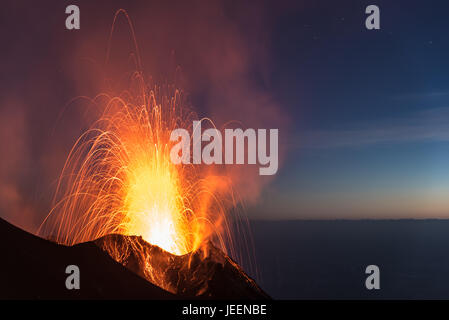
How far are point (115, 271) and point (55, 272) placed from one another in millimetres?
3546

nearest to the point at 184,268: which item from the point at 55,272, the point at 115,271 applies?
the point at 115,271

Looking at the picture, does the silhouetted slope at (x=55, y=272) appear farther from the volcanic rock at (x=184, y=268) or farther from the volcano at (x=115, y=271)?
the volcanic rock at (x=184, y=268)

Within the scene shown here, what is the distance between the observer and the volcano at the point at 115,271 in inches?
885

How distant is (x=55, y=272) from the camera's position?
934 inches

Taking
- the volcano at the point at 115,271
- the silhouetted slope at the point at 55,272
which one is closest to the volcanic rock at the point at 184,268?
the volcano at the point at 115,271

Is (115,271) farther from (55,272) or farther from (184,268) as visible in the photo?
(184,268)

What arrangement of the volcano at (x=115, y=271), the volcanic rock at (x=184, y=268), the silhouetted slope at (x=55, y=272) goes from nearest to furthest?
the silhouetted slope at (x=55, y=272), the volcano at (x=115, y=271), the volcanic rock at (x=184, y=268)

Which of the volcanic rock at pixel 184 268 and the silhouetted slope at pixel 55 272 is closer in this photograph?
the silhouetted slope at pixel 55 272

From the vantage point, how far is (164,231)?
3312 cm

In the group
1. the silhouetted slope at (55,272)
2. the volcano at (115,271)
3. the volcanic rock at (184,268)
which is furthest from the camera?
the volcanic rock at (184,268)

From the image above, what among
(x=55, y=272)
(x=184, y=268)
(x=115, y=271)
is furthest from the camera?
(x=184, y=268)
